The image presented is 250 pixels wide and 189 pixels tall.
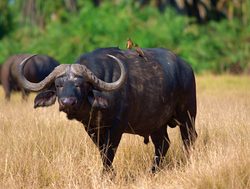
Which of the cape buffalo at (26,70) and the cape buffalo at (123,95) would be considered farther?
the cape buffalo at (26,70)

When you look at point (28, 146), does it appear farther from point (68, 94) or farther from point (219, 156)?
point (219, 156)

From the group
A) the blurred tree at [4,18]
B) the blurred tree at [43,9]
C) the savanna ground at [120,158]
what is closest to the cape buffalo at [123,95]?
the savanna ground at [120,158]

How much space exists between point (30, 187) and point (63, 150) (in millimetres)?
918

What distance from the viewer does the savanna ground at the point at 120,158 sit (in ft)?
20.3

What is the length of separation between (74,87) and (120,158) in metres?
1.72

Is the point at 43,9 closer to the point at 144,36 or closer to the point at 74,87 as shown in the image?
the point at 144,36

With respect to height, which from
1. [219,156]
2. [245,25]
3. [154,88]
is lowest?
[245,25]

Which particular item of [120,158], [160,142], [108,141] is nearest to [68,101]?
[108,141]

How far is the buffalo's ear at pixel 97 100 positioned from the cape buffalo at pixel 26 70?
30.5 ft

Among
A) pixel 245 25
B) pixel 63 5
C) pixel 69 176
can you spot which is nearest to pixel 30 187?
pixel 69 176

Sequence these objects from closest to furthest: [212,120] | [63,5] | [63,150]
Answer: [63,150], [212,120], [63,5]

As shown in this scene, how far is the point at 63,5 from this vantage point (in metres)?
30.9

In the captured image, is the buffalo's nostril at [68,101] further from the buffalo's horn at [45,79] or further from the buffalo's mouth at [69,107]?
the buffalo's horn at [45,79]

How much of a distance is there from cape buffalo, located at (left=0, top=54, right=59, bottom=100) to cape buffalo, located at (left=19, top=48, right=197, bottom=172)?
8.08m
